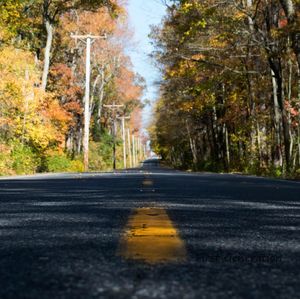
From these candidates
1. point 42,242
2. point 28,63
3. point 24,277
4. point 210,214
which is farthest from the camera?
point 28,63

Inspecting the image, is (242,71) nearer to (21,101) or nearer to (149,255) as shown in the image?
(21,101)

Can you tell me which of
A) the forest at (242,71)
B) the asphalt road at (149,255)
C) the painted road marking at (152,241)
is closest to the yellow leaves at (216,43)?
the forest at (242,71)

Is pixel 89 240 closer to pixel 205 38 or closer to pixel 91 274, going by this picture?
pixel 91 274

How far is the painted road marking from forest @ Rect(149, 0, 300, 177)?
1208 cm

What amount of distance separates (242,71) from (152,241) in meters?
20.4

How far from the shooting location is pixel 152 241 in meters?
2.48

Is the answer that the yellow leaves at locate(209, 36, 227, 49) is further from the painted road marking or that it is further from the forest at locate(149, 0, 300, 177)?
the painted road marking

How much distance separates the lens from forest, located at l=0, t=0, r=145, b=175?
23.7 metres

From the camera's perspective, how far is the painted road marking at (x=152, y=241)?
2.07 m

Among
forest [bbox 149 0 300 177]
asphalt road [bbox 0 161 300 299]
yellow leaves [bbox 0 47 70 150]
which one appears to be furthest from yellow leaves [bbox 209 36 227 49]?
asphalt road [bbox 0 161 300 299]

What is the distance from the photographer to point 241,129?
86.1 feet

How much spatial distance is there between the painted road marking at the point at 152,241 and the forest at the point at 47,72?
17296mm

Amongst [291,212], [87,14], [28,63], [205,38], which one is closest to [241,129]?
[205,38]

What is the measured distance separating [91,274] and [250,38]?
1663 cm
